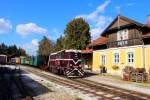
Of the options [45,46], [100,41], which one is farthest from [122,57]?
[45,46]

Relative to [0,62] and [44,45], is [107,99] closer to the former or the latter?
[0,62]

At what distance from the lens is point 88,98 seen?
1452 cm

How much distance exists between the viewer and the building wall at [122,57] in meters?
28.8

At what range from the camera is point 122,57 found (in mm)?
32219

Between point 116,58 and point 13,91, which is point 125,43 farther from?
point 13,91

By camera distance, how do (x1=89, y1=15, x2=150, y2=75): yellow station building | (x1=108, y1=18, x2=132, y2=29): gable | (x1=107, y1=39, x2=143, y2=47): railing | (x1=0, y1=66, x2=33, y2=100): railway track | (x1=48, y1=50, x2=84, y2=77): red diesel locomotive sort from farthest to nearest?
(x1=108, y1=18, x2=132, y2=29): gable
(x1=107, y1=39, x2=143, y2=47): railing
(x1=89, y1=15, x2=150, y2=75): yellow station building
(x1=48, y1=50, x2=84, y2=77): red diesel locomotive
(x1=0, y1=66, x2=33, y2=100): railway track

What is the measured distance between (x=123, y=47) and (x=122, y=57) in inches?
48.5

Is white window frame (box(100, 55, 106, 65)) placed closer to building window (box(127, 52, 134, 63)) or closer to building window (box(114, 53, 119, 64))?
building window (box(114, 53, 119, 64))

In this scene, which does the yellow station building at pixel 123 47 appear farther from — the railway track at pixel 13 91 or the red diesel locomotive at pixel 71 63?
the railway track at pixel 13 91

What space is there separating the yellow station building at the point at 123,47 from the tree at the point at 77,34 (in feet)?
90.6

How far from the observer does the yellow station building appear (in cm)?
2916

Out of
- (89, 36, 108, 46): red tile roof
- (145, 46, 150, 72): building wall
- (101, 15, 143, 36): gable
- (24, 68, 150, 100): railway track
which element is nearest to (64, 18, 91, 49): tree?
(89, 36, 108, 46): red tile roof

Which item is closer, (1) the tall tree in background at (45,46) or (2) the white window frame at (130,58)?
(2) the white window frame at (130,58)

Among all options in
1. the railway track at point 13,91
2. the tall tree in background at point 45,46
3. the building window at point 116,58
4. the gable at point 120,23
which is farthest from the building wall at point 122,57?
the tall tree in background at point 45,46
